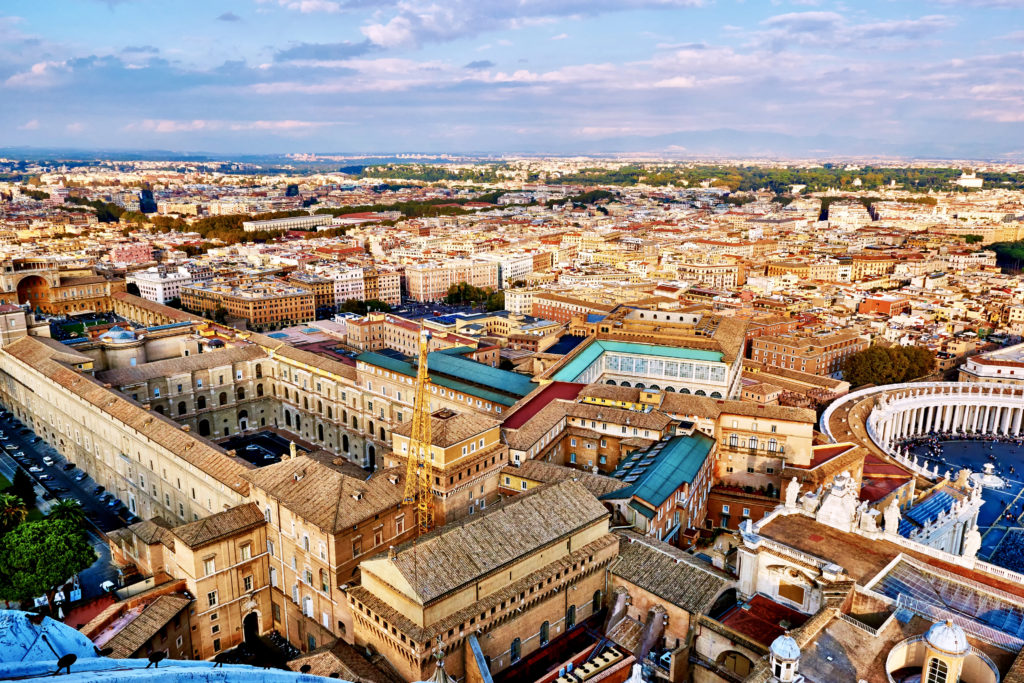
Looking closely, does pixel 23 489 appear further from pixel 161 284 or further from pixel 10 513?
pixel 161 284

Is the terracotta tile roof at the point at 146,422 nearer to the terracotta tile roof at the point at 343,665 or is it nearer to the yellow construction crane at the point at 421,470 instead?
the yellow construction crane at the point at 421,470

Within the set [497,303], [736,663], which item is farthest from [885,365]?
[736,663]

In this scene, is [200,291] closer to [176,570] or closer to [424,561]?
[176,570]

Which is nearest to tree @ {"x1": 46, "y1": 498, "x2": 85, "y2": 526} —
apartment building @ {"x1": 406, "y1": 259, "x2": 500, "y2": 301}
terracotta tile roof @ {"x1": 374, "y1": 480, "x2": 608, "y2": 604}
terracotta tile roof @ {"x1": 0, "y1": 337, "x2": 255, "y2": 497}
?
terracotta tile roof @ {"x1": 0, "y1": 337, "x2": 255, "y2": 497}

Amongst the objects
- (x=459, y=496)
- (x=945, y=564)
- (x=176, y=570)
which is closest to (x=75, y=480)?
(x=176, y=570)

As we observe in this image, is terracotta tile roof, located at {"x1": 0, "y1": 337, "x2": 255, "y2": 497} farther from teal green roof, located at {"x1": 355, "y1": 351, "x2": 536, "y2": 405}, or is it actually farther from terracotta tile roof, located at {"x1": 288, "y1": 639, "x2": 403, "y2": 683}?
teal green roof, located at {"x1": 355, "y1": 351, "x2": 536, "y2": 405}

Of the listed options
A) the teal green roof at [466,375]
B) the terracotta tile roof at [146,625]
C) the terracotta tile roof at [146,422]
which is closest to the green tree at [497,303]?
the teal green roof at [466,375]
